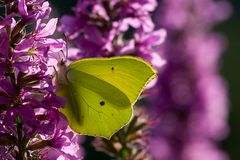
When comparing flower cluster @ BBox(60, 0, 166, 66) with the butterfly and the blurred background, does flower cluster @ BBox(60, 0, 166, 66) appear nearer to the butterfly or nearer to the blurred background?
the butterfly

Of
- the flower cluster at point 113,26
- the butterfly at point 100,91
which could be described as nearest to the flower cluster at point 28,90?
the butterfly at point 100,91

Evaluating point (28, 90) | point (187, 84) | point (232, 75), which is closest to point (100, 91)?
point (28, 90)

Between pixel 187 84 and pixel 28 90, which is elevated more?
pixel 28 90

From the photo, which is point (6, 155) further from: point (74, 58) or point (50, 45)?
point (74, 58)

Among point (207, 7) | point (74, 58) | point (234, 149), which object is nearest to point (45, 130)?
point (74, 58)

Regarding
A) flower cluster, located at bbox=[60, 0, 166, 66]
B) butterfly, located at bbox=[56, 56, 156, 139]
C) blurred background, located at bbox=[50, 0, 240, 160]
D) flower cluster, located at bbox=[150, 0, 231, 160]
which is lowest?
blurred background, located at bbox=[50, 0, 240, 160]

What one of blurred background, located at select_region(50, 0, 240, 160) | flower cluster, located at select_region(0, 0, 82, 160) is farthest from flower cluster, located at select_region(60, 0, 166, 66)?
blurred background, located at select_region(50, 0, 240, 160)

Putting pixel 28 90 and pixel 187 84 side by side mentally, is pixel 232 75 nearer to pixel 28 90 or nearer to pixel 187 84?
pixel 187 84
